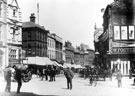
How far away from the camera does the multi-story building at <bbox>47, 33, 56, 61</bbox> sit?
217ft

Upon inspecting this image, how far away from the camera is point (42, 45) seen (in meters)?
60.7

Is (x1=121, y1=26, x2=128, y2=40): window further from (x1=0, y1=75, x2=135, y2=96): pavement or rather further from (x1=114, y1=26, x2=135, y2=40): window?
(x1=0, y1=75, x2=135, y2=96): pavement

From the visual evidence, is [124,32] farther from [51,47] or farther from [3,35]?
[51,47]

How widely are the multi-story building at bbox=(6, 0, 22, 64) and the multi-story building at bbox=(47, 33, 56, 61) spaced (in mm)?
26665

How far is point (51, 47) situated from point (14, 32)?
30.9 m

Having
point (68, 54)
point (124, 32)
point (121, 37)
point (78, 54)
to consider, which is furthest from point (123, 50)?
point (78, 54)

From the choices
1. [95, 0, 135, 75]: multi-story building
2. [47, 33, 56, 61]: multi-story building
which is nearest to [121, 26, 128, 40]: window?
[95, 0, 135, 75]: multi-story building

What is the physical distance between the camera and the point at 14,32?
38.0 metres

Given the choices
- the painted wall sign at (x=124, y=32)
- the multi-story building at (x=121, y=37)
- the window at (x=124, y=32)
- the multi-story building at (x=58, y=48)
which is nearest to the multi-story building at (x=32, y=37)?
the multi-story building at (x=58, y=48)

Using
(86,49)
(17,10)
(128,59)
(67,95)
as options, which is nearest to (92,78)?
(67,95)

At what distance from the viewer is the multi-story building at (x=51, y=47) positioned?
217ft

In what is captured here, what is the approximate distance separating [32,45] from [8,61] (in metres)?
21.3

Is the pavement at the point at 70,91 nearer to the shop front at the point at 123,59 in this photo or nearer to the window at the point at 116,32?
the shop front at the point at 123,59

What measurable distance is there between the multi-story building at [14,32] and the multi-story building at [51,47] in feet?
87.5
